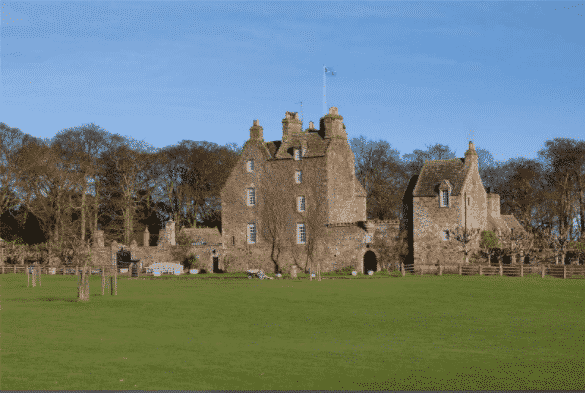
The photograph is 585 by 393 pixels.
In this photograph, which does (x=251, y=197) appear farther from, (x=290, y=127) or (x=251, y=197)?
(x=290, y=127)

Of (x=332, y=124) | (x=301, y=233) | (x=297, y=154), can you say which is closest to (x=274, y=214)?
(x=301, y=233)

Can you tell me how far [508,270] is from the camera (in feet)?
149

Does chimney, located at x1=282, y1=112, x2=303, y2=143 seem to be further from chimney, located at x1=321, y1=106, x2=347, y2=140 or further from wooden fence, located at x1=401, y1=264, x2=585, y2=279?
wooden fence, located at x1=401, y1=264, x2=585, y2=279

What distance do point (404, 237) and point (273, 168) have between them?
1335 cm

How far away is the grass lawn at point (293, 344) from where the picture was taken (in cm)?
1208

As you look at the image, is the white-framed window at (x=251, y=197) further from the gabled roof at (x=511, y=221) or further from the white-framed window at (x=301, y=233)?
the gabled roof at (x=511, y=221)

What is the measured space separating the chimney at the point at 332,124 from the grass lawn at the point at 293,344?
33.4 metres

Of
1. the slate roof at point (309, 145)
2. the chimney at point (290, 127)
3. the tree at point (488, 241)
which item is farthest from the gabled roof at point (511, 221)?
the chimney at point (290, 127)

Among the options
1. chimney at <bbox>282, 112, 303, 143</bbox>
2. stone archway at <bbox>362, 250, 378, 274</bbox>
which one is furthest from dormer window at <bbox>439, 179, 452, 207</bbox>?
chimney at <bbox>282, 112, 303, 143</bbox>

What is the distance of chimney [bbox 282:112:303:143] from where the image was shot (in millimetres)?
61719

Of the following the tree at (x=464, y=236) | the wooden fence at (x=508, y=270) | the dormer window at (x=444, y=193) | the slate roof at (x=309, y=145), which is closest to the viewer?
the wooden fence at (x=508, y=270)

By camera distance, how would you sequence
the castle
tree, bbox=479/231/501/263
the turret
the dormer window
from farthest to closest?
the turret < the castle < the dormer window < tree, bbox=479/231/501/263

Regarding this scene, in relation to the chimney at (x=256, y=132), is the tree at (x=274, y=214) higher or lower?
lower

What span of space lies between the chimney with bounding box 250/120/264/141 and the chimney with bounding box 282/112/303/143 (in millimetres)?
2153
